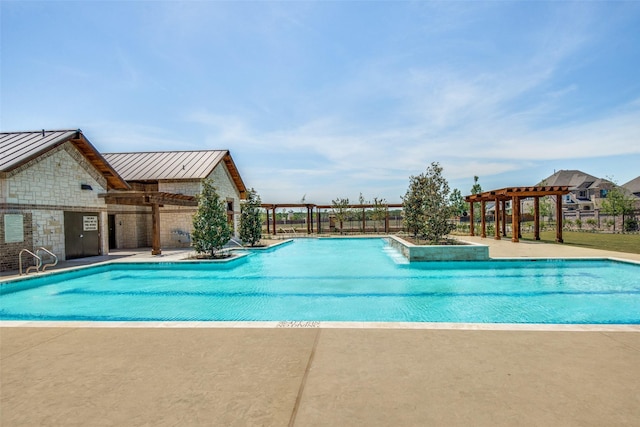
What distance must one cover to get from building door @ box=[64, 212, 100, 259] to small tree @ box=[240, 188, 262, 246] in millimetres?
6794

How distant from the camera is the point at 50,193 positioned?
12.4 meters

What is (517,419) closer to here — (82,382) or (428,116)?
(82,382)

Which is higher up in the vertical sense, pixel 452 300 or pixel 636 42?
pixel 636 42

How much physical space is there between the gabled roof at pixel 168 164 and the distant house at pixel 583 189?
1891 inches

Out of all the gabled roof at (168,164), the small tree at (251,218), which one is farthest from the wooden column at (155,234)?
the small tree at (251,218)

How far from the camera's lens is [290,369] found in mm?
3277

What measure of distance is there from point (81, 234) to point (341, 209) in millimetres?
18751

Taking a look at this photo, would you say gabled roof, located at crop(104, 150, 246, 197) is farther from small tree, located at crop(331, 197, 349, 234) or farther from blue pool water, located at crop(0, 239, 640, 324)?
small tree, located at crop(331, 197, 349, 234)

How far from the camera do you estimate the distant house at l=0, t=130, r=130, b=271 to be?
427 inches

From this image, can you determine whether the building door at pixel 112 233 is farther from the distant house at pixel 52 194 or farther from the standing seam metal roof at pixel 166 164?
the distant house at pixel 52 194

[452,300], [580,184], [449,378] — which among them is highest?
[580,184]

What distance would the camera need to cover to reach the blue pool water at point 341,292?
653cm

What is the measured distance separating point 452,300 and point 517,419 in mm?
5396

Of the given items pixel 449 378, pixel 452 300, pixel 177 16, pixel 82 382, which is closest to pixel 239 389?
pixel 82 382
